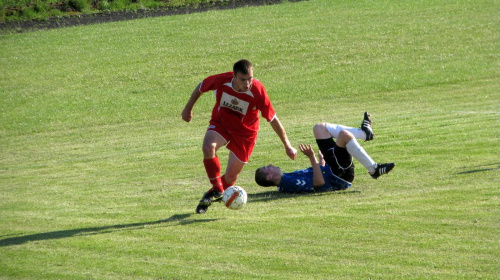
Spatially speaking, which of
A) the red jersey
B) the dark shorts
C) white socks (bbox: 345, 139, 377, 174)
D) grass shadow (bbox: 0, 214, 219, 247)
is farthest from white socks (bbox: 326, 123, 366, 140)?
grass shadow (bbox: 0, 214, 219, 247)

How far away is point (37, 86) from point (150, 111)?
699 cm

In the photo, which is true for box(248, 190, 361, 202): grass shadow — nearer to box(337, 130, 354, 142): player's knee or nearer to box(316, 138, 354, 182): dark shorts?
box(316, 138, 354, 182): dark shorts

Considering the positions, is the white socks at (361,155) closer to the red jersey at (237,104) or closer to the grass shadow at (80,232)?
the red jersey at (237,104)

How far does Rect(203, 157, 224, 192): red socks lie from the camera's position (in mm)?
9375

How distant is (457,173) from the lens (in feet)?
35.0

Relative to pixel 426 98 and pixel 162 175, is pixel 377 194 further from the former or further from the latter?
pixel 426 98

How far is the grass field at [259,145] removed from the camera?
7.25 meters

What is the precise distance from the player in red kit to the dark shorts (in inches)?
44.8

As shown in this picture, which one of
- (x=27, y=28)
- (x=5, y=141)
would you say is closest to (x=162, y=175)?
(x=5, y=141)

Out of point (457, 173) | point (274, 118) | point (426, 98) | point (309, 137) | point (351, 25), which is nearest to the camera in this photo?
point (274, 118)

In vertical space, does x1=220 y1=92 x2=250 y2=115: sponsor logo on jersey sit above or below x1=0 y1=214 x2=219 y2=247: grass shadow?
above

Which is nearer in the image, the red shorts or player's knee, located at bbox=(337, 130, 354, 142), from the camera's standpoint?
the red shorts

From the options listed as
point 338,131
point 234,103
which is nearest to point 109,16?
point 338,131

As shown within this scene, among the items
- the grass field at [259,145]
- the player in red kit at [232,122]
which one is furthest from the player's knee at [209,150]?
the grass field at [259,145]
